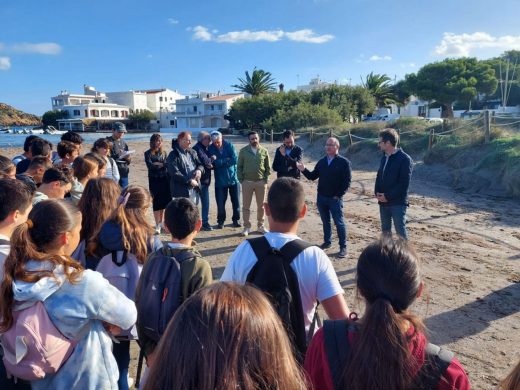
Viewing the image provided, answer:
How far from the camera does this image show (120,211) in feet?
8.33

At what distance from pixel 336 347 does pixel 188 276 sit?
3.23ft

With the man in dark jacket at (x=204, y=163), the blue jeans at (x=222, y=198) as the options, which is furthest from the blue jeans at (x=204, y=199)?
the blue jeans at (x=222, y=198)

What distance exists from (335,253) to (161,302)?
4.29m

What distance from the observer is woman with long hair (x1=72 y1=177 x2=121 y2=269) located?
2.74 metres

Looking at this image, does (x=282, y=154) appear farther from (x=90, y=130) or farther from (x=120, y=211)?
(x=90, y=130)

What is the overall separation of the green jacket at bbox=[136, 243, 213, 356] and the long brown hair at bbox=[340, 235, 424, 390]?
96cm

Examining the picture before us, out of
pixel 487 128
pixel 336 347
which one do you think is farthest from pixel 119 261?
pixel 487 128

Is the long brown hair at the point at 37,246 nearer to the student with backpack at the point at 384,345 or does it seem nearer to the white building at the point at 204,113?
the student with backpack at the point at 384,345

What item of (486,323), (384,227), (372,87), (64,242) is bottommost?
(486,323)

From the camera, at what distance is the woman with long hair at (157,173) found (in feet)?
21.2

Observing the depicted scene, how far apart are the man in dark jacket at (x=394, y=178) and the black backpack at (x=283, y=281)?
3254 millimetres

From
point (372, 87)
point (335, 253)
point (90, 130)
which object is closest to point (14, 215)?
point (335, 253)

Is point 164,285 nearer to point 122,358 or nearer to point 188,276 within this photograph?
point 188,276

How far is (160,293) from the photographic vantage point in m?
2.17
